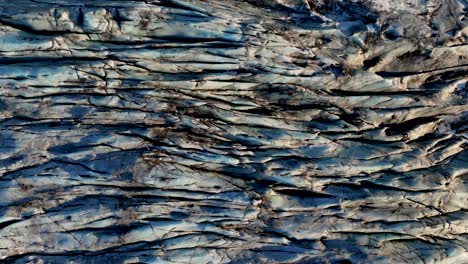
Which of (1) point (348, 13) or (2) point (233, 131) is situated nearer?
(2) point (233, 131)

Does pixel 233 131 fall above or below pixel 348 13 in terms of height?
below

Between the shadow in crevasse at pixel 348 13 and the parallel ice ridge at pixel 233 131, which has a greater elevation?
the shadow in crevasse at pixel 348 13

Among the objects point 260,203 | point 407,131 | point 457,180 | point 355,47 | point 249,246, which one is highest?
point 355,47

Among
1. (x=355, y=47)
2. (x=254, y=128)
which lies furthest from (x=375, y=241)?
(x=355, y=47)

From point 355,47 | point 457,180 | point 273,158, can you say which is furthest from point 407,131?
point 273,158

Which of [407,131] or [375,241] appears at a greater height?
[407,131]

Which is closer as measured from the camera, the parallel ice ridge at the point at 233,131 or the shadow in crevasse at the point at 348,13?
the parallel ice ridge at the point at 233,131

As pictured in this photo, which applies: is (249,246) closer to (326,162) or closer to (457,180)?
(326,162)

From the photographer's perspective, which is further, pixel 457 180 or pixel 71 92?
pixel 457 180
